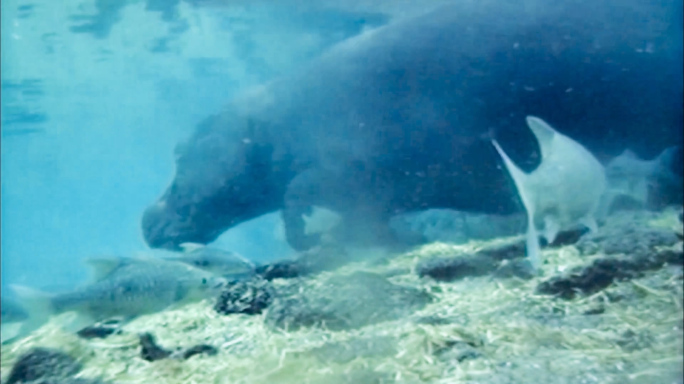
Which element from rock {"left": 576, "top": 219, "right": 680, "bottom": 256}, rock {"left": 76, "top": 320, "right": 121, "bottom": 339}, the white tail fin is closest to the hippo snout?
rock {"left": 76, "top": 320, "right": 121, "bottom": 339}

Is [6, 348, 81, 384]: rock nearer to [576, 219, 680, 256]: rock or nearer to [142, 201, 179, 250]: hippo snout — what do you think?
[142, 201, 179, 250]: hippo snout

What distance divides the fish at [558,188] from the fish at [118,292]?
2.61 m

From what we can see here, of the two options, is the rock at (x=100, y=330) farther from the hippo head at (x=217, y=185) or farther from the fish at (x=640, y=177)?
the fish at (x=640, y=177)

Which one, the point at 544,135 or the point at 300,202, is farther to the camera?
the point at 300,202

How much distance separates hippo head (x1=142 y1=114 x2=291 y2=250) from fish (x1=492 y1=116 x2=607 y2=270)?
3.69 meters

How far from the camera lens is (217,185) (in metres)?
8.05

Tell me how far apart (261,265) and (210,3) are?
5977mm

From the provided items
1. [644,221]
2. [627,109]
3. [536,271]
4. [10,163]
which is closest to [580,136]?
[627,109]

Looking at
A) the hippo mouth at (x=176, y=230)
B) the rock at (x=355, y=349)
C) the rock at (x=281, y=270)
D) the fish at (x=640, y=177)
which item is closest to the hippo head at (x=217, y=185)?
the hippo mouth at (x=176, y=230)

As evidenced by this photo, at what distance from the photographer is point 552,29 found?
21.4 ft

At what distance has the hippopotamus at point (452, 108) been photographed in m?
6.59

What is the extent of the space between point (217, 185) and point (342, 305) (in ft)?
13.9

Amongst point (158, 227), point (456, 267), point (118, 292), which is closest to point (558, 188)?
point (456, 267)

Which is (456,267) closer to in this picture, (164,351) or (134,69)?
(164,351)
